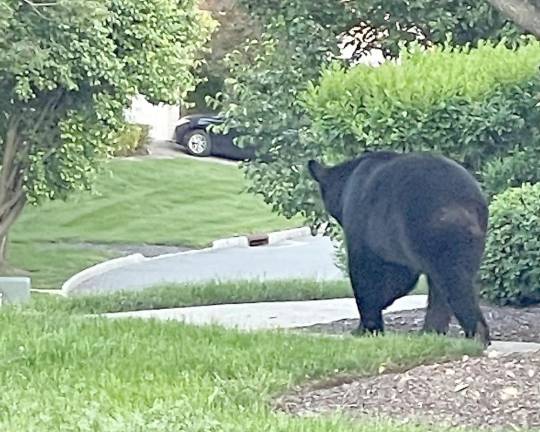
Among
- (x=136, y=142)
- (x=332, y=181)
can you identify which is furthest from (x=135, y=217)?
(x=332, y=181)

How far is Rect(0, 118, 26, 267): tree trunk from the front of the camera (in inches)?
776

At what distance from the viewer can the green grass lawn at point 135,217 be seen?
74.2 feet

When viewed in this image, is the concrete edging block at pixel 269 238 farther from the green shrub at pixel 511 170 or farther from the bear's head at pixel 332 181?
the bear's head at pixel 332 181

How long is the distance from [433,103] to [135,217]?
16732 mm

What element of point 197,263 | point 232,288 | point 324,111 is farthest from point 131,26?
point 324,111

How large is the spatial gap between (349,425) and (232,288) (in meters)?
7.30

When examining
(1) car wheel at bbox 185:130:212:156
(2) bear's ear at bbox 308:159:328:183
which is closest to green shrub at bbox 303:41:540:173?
(2) bear's ear at bbox 308:159:328:183

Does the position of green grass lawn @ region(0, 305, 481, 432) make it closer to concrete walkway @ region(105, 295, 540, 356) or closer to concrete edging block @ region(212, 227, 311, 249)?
concrete walkway @ region(105, 295, 540, 356)

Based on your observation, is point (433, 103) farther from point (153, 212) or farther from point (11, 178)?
point (153, 212)

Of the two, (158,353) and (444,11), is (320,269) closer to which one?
(444,11)

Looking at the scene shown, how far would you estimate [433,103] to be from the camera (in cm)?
1025

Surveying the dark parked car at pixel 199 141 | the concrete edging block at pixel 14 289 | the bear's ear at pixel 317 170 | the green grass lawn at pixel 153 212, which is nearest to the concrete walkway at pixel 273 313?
the bear's ear at pixel 317 170

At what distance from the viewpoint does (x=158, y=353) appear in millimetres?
7328

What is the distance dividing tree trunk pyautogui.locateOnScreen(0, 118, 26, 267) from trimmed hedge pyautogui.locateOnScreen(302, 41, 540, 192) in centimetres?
964
